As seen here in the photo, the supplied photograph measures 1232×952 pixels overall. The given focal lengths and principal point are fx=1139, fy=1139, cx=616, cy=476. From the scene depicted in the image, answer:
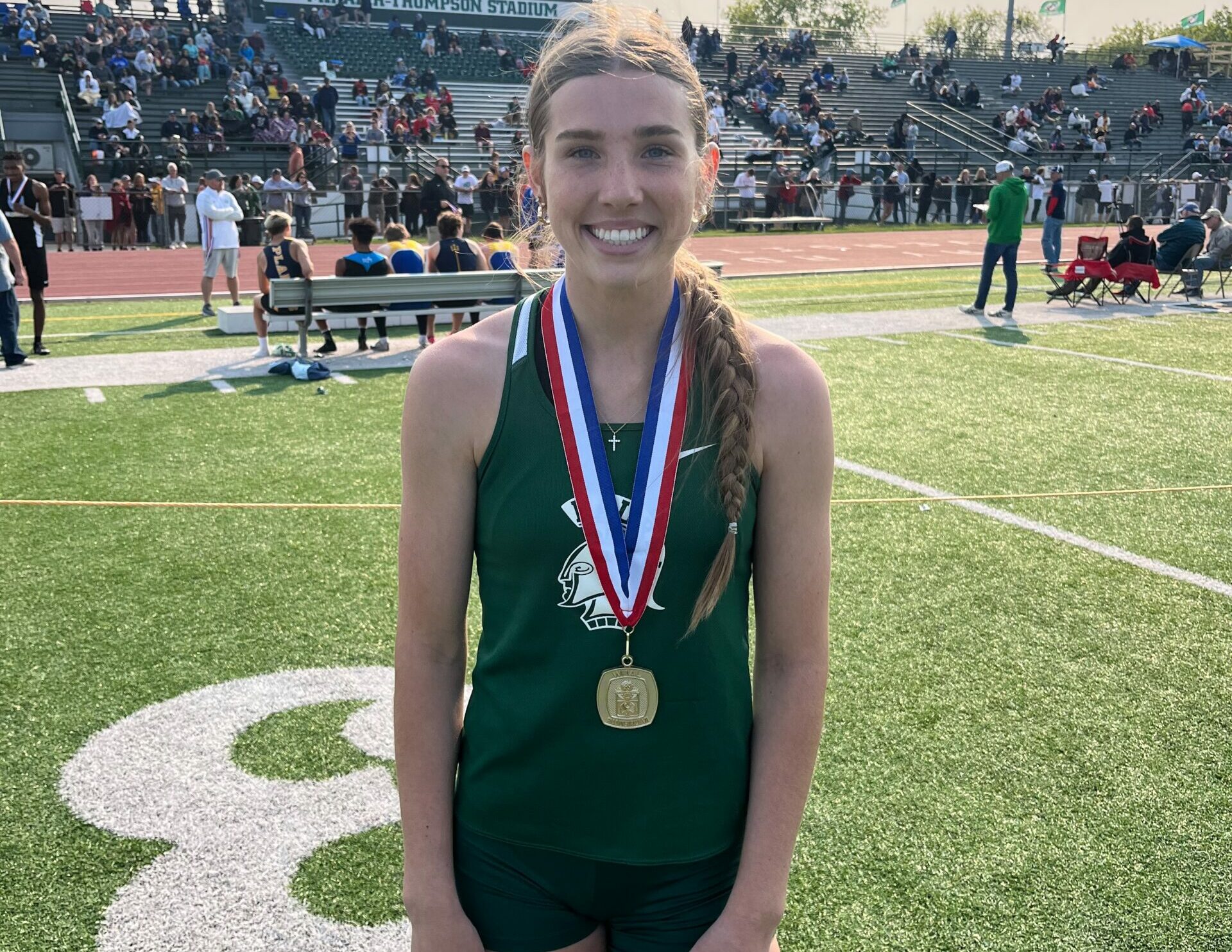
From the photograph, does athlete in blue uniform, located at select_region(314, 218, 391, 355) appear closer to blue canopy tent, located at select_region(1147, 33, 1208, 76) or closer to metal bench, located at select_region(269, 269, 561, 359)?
metal bench, located at select_region(269, 269, 561, 359)

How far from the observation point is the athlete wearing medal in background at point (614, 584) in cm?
167

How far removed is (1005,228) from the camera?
14484mm

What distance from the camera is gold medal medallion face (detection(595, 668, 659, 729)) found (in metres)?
1.66

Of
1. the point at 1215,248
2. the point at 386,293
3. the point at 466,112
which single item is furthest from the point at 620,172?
the point at 466,112

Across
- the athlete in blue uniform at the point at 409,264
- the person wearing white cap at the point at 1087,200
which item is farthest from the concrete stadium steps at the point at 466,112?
the athlete in blue uniform at the point at 409,264

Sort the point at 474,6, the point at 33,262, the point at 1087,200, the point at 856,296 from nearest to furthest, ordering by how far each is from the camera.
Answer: the point at 33,262 < the point at 856,296 < the point at 1087,200 < the point at 474,6

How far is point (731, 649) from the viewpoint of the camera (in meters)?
1.75

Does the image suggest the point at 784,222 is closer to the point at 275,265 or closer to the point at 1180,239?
the point at 1180,239

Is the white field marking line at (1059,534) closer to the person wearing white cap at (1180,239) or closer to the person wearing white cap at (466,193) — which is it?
the person wearing white cap at (1180,239)

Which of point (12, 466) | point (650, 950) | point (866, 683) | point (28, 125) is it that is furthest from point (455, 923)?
point (28, 125)

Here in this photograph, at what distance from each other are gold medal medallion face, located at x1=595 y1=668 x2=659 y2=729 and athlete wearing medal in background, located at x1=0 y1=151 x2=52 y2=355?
39.3 ft

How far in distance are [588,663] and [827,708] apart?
9.12ft

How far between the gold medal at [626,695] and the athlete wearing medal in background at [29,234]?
12.0 meters

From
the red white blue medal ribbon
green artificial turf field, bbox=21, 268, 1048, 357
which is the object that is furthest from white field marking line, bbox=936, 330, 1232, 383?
the red white blue medal ribbon
